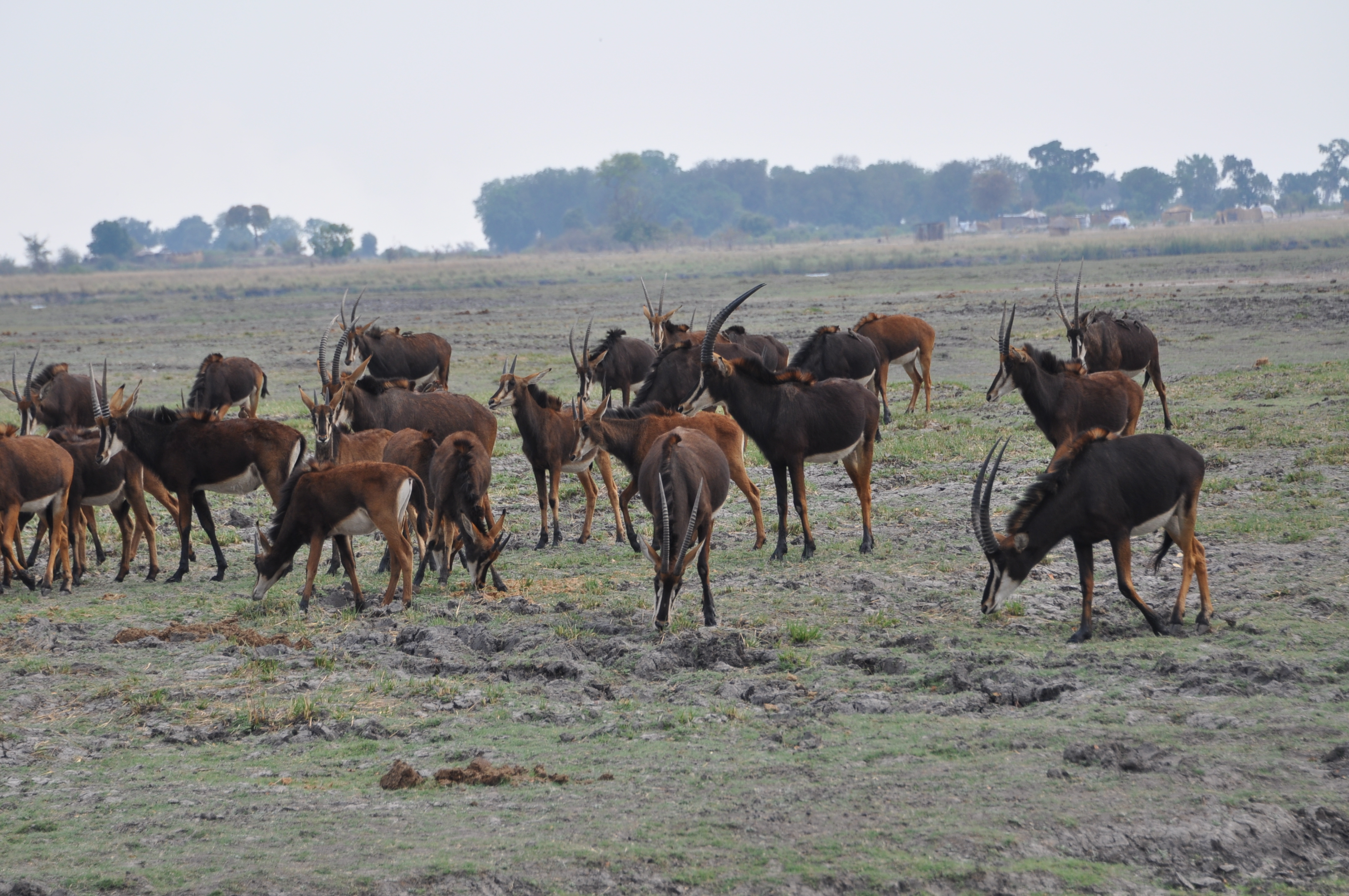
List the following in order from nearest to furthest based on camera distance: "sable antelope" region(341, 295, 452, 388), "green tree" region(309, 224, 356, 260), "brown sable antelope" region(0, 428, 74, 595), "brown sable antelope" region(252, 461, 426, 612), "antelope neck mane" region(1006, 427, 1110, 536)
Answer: "antelope neck mane" region(1006, 427, 1110, 536) < "brown sable antelope" region(252, 461, 426, 612) < "brown sable antelope" region(0, 428, 74, 595) < "sable antelope" region(341, 295, 452, 388) < "green tree" region(309, 224, 356, 260)

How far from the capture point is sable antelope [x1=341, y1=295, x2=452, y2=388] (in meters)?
21.4

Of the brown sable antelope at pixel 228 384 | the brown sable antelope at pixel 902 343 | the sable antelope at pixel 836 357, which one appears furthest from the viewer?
the brown sable antelope at pixel 902 343

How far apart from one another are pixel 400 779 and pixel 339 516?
4.01 meters

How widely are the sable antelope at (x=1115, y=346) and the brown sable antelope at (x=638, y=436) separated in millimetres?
7670

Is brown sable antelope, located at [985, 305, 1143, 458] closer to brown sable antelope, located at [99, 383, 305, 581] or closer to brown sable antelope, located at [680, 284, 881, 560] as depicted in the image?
brown sable antelope, located at [680, 284, 881, 560]

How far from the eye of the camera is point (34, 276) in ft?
334

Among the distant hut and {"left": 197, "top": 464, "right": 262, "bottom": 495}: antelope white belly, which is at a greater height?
the distant hut

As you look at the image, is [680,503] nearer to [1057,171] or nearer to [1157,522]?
[1157,522]

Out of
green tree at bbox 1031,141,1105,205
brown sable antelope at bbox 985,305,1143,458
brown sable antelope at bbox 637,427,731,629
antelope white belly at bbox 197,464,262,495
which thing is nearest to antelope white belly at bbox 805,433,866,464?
brown sable antelope at bbox 637,427,731,629

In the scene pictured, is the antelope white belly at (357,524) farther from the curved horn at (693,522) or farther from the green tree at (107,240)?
the green tree at (107,240)

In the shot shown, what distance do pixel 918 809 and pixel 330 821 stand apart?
9.15ft

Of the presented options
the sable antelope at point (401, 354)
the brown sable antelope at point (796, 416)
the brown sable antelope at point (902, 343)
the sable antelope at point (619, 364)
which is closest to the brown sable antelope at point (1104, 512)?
the brown sable antelope at point (796, 416)

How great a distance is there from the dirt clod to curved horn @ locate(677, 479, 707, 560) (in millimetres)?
2956

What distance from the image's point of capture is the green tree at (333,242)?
118m
